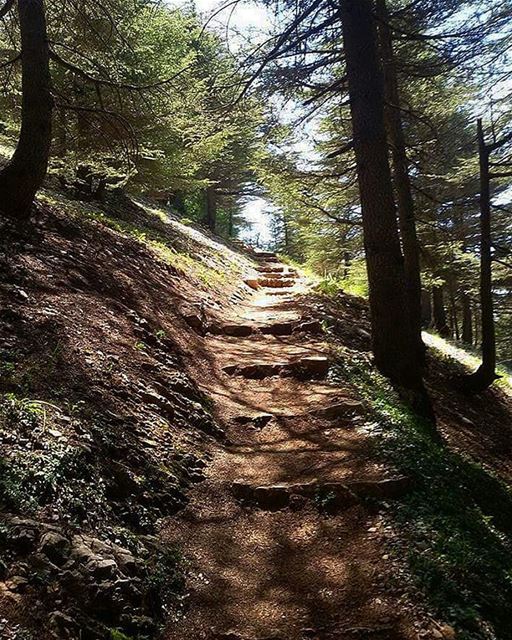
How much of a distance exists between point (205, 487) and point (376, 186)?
15.3 ft

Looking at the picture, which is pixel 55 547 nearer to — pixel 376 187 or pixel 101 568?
pixel 101 568

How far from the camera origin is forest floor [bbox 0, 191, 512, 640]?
2.90 metres

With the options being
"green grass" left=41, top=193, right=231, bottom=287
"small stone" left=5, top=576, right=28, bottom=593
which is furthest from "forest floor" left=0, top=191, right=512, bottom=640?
"green grass" left=41, top=193, right=231, bottom=287

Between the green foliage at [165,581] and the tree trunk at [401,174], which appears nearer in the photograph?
the green foliage at [165,581]

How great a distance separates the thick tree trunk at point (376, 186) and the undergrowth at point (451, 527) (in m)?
1.10

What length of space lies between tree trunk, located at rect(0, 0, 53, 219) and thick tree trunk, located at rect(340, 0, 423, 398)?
4.20 metres

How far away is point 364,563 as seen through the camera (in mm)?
3494

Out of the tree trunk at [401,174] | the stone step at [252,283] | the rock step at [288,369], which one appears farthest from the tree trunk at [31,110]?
the stone step at [252,283]

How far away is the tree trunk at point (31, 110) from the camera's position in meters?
6.41

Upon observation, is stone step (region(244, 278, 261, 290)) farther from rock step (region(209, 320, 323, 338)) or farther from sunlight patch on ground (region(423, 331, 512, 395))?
rock step (region(209, 320, 323, 338))

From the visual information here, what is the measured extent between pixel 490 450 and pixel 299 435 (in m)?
4.15

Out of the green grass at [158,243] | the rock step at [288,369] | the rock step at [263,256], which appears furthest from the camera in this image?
the rock step at [263,256]

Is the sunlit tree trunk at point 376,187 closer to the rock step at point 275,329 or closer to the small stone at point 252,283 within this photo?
the rock step at point 275,329

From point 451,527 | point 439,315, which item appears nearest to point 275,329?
point 451,527
